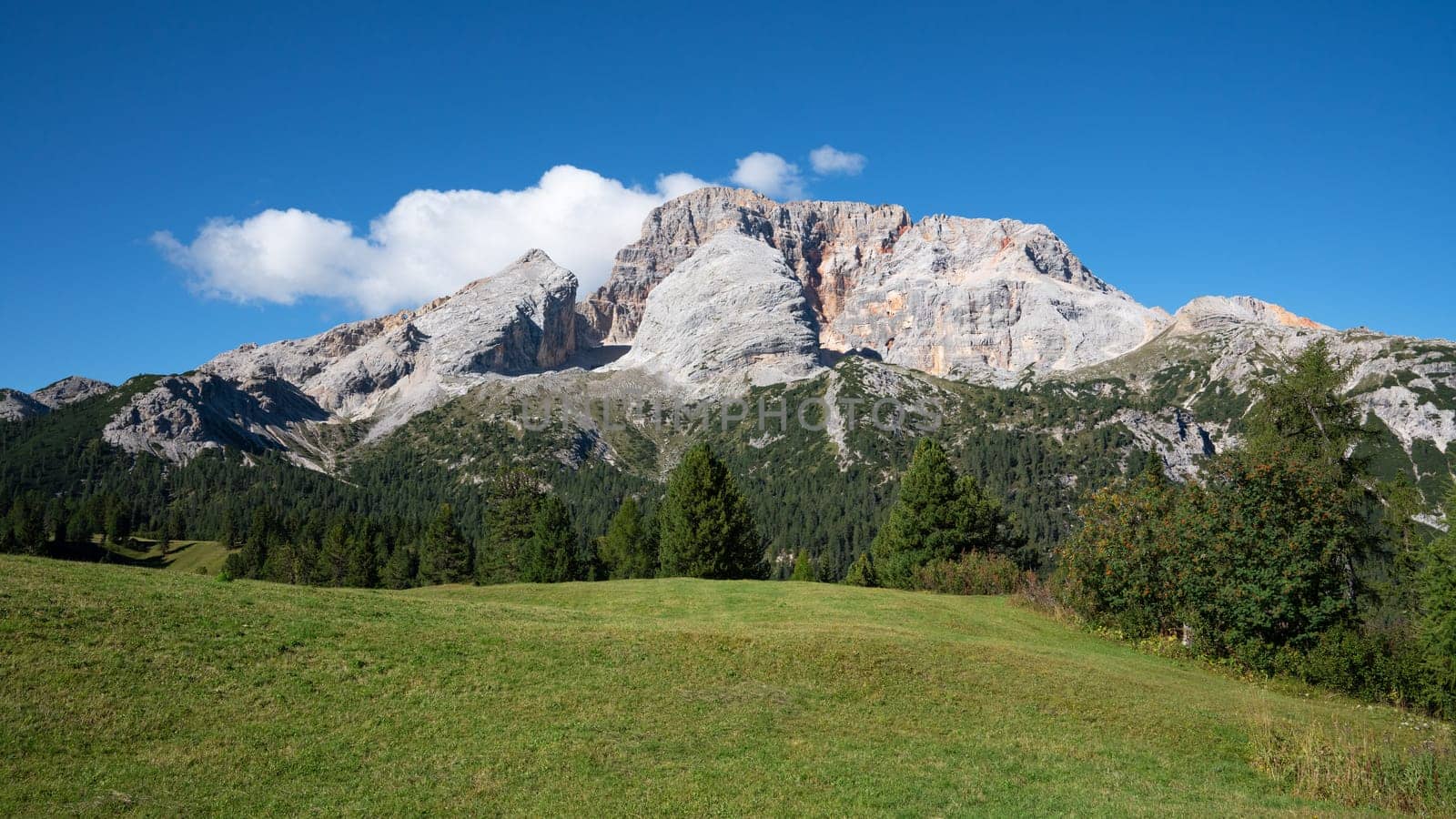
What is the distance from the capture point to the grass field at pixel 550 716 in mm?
14141

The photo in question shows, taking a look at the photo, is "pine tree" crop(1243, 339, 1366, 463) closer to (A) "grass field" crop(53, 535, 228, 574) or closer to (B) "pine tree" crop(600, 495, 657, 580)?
(B) "pine tree" crop(600, 495, 657, 580)

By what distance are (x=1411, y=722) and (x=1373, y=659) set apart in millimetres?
5751

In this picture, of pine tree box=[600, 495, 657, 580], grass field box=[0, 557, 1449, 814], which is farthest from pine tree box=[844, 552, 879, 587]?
grass field box=[0, 557, 1449, 814]

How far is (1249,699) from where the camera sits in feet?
85.5

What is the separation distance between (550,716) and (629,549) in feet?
202

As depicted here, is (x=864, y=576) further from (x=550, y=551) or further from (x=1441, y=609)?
(x=1441, y=609)

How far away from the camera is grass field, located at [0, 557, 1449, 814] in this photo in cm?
1414

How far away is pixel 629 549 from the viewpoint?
78.9 m

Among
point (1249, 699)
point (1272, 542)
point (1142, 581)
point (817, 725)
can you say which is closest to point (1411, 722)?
point (1249, 699)

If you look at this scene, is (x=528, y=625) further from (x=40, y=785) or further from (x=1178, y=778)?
(x=1178, y=778)

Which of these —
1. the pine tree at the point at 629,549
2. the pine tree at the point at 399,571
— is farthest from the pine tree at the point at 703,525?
the pine tree at the point at 399,571

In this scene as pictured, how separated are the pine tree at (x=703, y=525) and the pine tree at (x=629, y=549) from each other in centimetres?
1754

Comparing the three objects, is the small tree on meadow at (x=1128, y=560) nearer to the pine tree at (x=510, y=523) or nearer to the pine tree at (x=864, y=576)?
the pine tree at (x=864, y=576)

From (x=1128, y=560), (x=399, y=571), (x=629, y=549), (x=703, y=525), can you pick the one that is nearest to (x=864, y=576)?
(x=629, y=549)
